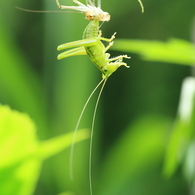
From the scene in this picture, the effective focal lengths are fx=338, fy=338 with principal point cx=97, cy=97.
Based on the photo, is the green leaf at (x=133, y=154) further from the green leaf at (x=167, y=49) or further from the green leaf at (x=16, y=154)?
the green leaf at (x=16, y=154)

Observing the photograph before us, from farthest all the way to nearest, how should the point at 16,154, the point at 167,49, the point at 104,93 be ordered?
the point at 104,93, the point at 167,49, the point at 16,154

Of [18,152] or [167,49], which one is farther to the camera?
[167,49]

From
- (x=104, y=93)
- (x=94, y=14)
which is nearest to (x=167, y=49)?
(x=94, y=14)

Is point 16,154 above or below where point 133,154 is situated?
above

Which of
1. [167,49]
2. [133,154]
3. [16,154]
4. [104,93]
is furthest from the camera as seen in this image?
[104,93]

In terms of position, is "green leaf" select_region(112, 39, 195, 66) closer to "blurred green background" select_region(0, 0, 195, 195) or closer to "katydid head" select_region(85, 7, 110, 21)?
"katydid head" select_region(85, 7, 110, 21)

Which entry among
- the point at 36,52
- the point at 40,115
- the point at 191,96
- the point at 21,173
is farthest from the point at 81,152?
the point at 21,173

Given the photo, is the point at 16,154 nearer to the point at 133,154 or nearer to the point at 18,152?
the point at 18,152
